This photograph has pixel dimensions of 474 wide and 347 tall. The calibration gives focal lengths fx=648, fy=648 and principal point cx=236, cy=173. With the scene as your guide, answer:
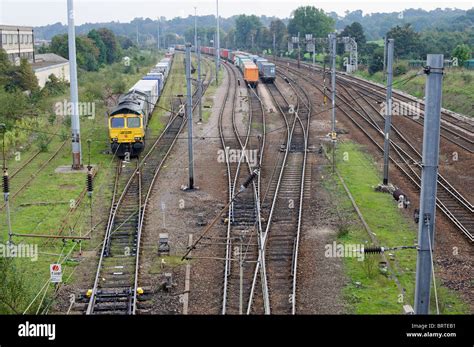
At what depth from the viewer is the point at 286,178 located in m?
22.3

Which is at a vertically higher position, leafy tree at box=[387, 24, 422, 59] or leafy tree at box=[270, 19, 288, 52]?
leafy tree at box=[270, 19, 288, 52]

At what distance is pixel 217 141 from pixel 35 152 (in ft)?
26.2

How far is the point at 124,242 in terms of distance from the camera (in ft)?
51.9

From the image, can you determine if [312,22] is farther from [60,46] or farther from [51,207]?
[51,207]

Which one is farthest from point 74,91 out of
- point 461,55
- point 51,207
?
point 461,55

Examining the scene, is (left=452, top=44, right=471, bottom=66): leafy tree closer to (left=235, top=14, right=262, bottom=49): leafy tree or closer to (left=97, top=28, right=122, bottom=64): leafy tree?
(left=97, top=28, right=122, bottom=64): leafy tree

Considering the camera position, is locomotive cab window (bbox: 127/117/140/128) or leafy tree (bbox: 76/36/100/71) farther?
leafy tree (bbox: 76/36/100/71)

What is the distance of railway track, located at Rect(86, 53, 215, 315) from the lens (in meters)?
12.1

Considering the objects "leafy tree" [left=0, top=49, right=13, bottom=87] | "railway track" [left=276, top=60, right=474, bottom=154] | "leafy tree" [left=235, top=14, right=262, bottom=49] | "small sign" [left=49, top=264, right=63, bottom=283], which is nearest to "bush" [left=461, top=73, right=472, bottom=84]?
"railway track" [left=276, top=60, right=474, bottom=154]

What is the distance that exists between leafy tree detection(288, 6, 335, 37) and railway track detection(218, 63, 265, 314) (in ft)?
188

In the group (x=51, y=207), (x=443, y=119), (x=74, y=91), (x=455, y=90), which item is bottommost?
A: (x=51, y=207)

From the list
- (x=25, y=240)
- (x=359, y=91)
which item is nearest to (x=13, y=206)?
(x=25, y=240)

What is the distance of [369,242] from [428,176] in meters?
8.19

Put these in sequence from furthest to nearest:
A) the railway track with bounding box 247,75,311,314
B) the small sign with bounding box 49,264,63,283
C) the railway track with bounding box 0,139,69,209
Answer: the railway track with bounding box 0,139,69,209
the railway track with bounding box 247,75,311,314
the small sign with bounding box 49,264,63,283
